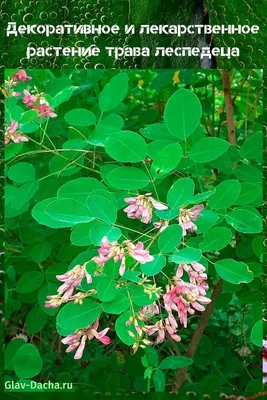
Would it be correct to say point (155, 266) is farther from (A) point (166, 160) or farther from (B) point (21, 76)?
(B) point (21, 76)

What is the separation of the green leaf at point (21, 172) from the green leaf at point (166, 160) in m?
0.29

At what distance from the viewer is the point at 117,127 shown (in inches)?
49.6

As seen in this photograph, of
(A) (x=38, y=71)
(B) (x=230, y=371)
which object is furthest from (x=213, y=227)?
(A) (x=38, y=71)

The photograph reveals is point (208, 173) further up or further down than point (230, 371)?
further up

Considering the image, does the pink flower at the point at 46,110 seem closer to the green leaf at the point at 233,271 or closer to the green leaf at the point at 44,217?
the green leaf at the point at 44,217

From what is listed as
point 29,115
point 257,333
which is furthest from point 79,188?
point 257,333

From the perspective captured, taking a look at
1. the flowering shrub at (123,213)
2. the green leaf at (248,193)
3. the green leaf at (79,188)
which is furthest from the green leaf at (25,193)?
the green leaf at (248,193)

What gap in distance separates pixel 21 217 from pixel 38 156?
0.14 m

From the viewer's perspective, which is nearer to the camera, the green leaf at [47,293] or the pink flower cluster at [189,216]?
the pink flower cluster at [189,216]

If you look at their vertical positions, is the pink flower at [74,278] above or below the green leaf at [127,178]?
below

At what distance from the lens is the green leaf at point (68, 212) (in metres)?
1.07

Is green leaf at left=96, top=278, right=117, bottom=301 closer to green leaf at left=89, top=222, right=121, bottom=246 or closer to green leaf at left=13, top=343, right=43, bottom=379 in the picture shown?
green leaf at left=89, top=222, right=121, bottom=246

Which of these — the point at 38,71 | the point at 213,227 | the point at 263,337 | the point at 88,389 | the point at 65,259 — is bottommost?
the point at 88,389

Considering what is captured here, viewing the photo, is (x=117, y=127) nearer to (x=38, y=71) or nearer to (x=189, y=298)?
(x=38, y=71)
